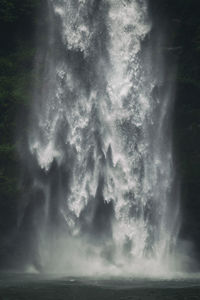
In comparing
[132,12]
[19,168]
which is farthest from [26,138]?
[132,12]

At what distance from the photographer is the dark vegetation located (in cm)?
→ 3609

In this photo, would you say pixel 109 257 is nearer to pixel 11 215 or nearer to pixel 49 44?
pixel 11 215

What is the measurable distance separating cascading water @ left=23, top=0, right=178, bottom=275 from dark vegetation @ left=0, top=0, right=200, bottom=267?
1209mm

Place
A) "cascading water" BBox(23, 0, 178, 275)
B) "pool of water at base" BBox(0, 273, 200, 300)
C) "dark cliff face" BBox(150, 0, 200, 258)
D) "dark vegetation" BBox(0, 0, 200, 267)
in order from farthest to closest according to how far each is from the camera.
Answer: "dark cliff face" BBox(150, 0, 200, 258) < "dark vegetation" BBox(0, 0, 200, 267) < "cascading water" BBox(23, 0, 178, 275) < "pool of water at base" BBox(0, 273, 200, 300)

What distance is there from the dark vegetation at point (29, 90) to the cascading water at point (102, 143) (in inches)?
47.6

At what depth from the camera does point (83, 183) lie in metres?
34.2

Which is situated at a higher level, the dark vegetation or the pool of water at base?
the dark vegetation

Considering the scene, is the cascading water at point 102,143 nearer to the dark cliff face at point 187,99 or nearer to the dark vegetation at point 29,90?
the dark cliff face at point 187,99

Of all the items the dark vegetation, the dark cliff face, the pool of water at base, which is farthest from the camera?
the dark cliff face

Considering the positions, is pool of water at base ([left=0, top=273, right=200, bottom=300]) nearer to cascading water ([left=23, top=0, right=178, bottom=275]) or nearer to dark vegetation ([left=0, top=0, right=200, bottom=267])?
cascading water ([left=23, top=0, right=178, bottom=275])

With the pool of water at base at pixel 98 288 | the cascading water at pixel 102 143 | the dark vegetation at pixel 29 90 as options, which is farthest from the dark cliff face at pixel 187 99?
the pool of water at base at pixel 98 288

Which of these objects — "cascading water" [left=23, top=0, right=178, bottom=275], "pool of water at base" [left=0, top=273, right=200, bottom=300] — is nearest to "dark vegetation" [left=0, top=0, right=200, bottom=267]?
"cascading water" [left=23, top=0, right=178, bottom=275]

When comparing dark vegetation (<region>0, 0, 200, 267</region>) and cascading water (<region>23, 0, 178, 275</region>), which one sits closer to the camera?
cascading water (<region>23, 0, 178, 275</region>)

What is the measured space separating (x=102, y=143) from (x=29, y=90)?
6.39m
